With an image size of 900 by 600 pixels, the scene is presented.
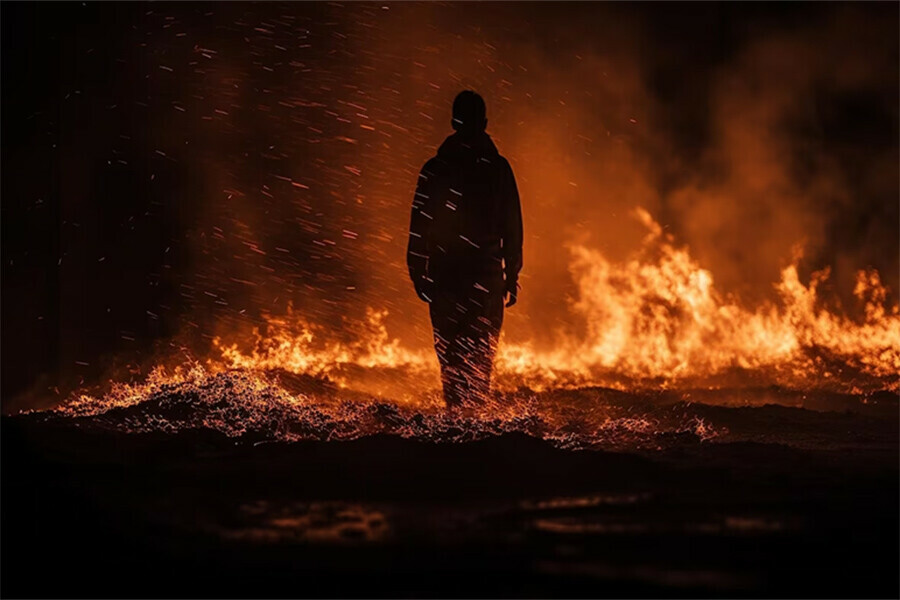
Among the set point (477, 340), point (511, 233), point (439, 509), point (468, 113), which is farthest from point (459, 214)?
point (439, 509)

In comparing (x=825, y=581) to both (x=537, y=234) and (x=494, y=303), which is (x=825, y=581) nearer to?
(x=494, y=303)

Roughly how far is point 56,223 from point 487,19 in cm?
641

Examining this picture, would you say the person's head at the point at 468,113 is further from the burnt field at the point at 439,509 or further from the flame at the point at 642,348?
the flame at the point at 642,348

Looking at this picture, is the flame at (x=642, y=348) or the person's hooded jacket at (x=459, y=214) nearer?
the person's hooded jacket at (x=459, y=214)

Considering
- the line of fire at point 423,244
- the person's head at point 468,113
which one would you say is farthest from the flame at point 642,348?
the person's head at point 468,113

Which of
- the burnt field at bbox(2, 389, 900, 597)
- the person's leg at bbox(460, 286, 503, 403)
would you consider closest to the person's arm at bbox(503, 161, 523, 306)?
the person's leg at bbox(460, 286, 503, 403)

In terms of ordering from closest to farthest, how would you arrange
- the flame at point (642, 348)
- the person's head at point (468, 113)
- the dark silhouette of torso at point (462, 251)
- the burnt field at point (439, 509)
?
1. the burnt field at point (439, 509)
2. the person's head at point (468, 113)
3. the dark silhouette of torso at point (462, 251)
4. the flame at point (642, 348)

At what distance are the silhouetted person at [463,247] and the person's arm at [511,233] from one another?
3cm

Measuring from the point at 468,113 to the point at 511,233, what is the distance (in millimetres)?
1225

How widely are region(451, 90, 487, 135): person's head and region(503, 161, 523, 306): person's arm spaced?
1.62 feet

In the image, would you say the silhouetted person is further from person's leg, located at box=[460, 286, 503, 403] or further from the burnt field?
the burnt field

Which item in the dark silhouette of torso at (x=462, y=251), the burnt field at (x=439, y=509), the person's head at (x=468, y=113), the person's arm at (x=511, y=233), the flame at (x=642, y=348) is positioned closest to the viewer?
the burnt field at (x=439, y=509)

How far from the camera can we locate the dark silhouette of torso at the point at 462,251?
1007 centimetres

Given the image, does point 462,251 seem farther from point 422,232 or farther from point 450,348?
point 450,348
